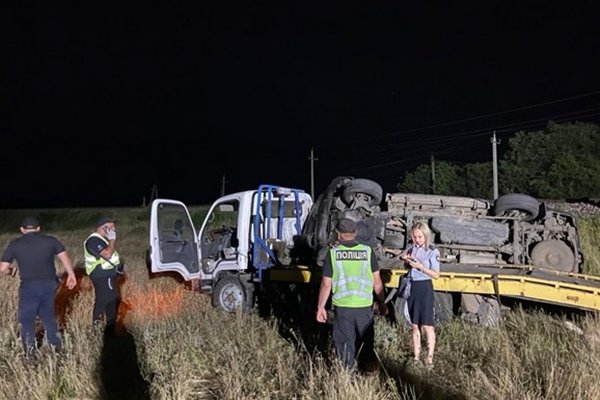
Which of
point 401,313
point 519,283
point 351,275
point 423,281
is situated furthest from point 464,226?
point 351,275

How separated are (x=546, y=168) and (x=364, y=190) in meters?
42.8

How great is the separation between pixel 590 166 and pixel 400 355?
140 feet

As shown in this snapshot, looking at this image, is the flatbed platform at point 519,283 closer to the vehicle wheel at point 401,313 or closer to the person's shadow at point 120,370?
the vehicle wheel at point 401,313

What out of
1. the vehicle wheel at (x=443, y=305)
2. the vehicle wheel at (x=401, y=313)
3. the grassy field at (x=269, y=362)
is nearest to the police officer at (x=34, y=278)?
the grassy field at (x=269, y=362)

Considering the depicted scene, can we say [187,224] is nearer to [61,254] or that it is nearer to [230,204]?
[230,204]

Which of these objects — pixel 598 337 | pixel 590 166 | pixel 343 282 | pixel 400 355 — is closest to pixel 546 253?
pixel 598 337

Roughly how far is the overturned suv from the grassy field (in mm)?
1216

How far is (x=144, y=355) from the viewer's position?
601cm

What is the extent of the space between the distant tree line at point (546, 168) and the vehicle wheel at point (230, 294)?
35157 mm

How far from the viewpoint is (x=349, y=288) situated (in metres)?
4.91

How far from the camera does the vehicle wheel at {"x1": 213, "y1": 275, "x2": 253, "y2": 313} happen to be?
901 cm

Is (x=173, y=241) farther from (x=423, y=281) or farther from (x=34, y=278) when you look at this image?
(x=423, y=281)

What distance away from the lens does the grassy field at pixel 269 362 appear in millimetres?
4465

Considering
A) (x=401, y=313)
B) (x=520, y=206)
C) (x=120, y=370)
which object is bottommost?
(x=120, y=370)
